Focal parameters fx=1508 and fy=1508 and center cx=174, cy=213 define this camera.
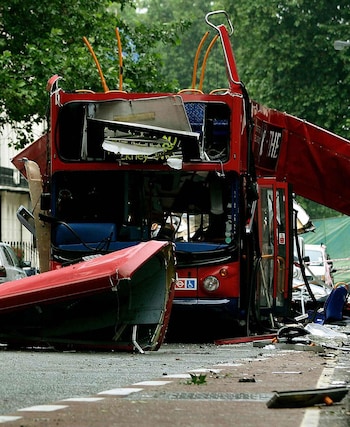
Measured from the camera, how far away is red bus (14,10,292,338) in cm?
1830

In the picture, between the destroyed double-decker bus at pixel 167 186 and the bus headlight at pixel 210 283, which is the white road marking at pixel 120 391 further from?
the bus headlight at pixel 210 283

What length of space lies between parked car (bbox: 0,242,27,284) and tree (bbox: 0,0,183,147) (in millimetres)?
3910

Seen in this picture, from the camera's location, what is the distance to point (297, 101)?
6069cm

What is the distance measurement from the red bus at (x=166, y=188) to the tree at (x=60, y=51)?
13657 millimetres

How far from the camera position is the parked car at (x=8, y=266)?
27594mm

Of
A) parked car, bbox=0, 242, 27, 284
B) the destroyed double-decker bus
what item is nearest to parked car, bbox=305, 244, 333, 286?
parked car, bbox=0, 242, 27, 284

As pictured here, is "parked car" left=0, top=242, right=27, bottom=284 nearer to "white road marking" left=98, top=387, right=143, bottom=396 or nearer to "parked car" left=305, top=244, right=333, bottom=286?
"parked car" left=305, top=244, right=333, bottom=286

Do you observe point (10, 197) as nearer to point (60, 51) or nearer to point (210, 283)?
point (60, 51)

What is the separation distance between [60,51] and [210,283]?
1612 cm

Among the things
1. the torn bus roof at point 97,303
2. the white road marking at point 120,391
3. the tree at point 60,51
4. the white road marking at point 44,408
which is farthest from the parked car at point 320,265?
the white road marking at point 44,408

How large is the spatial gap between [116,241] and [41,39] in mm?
16963

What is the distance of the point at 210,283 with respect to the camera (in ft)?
60.8

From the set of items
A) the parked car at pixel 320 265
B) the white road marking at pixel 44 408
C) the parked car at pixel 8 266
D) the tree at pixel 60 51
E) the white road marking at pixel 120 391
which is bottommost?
the parked car at pixel 320 265

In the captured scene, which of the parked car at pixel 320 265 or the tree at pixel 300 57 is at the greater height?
the tree at pixel 300 57
